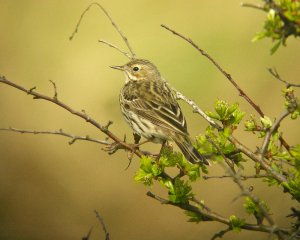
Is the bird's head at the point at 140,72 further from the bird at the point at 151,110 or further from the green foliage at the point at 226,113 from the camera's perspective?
the green foliage at the point at 226,113

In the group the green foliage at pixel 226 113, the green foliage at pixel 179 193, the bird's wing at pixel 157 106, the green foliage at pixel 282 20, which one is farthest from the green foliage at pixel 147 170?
the bird's wing at pixel 157 106

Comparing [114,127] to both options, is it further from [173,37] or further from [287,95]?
[287,95]

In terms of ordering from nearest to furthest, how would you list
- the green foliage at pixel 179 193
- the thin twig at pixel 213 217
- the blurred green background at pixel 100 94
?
the thin twig at pixel 213 217 → the green foliage at pixel 179 193 → the blurred green background at pixel 100 94

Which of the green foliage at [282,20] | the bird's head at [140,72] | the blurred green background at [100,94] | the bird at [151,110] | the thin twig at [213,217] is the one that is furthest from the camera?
the blurred green background at [100,94]

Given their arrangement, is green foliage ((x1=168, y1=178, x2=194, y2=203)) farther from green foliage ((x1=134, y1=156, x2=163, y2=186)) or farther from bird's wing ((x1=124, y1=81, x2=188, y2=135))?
bird's wing ((x1=124, y1=81, x2=188, y2=135))

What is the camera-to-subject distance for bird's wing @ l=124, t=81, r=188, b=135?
273 inches

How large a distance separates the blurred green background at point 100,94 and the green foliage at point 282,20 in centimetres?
674

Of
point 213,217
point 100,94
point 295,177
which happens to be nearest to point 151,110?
point 213,217

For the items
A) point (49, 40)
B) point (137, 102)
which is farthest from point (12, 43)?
point (137, 102)

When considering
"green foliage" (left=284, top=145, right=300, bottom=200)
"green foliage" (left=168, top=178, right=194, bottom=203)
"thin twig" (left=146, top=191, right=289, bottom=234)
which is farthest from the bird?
"green foliage" (left=284, top=145, right=300, bottom=200)

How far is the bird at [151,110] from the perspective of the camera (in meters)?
6.85

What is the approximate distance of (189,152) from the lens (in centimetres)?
570

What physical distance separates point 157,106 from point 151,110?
0.11 meters

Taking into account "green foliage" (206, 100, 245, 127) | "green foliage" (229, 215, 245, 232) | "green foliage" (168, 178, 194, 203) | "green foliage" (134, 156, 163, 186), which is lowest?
"green foliage" (229, 215, 245, 232)
